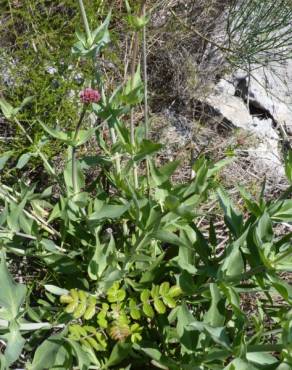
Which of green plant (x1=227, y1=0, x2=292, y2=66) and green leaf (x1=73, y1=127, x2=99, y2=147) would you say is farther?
green plant (x1=227, y1=0, x2=292, y2=66)

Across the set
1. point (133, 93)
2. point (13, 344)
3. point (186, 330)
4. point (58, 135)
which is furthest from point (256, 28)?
point (13, 344)

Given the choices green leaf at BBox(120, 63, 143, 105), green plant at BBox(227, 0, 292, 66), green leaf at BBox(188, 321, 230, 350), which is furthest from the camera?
green plant at BBox(227, 0, 292, 66)

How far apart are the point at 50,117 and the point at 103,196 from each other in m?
0.73

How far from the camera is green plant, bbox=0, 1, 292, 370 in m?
1.56

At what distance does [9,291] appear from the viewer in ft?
4.95

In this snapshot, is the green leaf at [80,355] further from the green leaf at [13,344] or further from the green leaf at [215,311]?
the green leaf at [215,311]

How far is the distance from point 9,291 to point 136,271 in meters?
0.55

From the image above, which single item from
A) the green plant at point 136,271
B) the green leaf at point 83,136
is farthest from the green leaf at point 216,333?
the green leaf at point 83,136

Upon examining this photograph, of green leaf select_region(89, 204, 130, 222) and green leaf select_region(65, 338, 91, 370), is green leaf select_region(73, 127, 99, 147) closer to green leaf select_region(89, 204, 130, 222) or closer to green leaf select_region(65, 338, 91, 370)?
green leaf select_region(89, 204, 130, 222)

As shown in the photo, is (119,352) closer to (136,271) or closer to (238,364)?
(136,271)

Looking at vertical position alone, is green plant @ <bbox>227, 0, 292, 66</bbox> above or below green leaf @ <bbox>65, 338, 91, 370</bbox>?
above

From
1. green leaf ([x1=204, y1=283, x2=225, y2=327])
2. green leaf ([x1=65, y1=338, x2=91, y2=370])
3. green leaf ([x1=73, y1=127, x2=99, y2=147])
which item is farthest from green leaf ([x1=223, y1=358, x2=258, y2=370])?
green leaf ([x1=73, y1=127, x2=99, y2=147])

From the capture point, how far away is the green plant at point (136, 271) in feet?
5.13

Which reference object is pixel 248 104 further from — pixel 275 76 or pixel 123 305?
pixel 123 305
